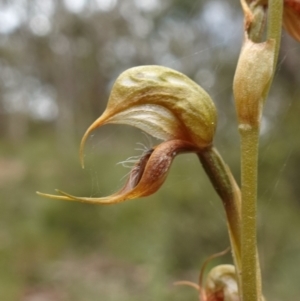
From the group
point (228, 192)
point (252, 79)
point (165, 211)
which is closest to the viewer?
point (252, 79)

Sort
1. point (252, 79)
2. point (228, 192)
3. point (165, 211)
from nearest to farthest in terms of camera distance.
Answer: point (252, 79) → point (228, 192) → point (165, 211)

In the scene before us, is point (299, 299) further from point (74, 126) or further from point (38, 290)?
point (74, 126)

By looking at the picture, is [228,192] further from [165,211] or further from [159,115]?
[165,211]

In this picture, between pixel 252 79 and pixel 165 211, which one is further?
pixel 165 211

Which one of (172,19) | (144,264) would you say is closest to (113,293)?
(144,264)

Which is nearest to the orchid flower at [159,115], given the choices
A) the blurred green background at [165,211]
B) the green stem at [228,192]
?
the green stem at [228,192]

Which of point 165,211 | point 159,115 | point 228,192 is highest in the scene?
point 159,115

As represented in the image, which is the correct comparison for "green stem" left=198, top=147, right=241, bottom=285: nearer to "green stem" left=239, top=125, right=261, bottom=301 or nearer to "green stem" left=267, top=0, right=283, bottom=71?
"green stem" left=239, top=125, right=261, bottom=301

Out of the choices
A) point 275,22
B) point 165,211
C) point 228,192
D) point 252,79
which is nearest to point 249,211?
point 228,192
